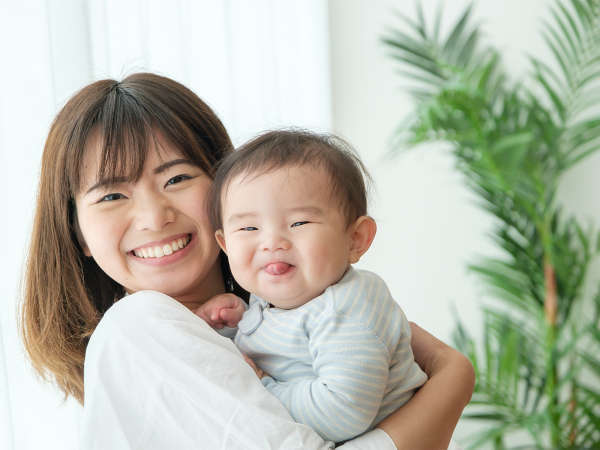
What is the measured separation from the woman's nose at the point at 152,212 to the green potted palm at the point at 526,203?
1.49 meters

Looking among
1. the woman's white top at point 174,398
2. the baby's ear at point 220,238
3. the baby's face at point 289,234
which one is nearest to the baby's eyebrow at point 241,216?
the baby's face at point 289,234

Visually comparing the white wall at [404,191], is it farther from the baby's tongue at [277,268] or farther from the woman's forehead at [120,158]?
the baby's tongue at [277,268]

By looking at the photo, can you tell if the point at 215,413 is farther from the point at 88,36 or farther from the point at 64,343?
the point at 88,36

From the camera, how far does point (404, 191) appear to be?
148 inches

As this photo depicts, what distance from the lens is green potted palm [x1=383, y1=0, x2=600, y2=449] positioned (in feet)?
9.04

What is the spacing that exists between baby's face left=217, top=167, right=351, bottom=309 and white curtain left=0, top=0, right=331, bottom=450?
79cm

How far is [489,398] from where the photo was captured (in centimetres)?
290

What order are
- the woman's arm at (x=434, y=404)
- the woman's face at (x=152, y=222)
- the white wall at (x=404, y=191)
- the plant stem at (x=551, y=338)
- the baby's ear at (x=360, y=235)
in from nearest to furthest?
the woman's arm at (x=434, y=404), the baby's ear at (x=360, y=235), the woman's face at (x=152, y=222), the plant stem at (x=551, y=338), the white wall at (x=404, y=191)

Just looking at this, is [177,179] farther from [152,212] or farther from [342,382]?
[342,382]

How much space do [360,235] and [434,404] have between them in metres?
0.34

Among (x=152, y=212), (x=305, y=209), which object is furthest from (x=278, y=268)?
(x=152, y=212)

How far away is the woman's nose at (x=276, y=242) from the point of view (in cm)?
122

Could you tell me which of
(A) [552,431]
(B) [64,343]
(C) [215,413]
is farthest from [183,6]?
(A) [552,431]

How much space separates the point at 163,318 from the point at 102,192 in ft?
1.18
